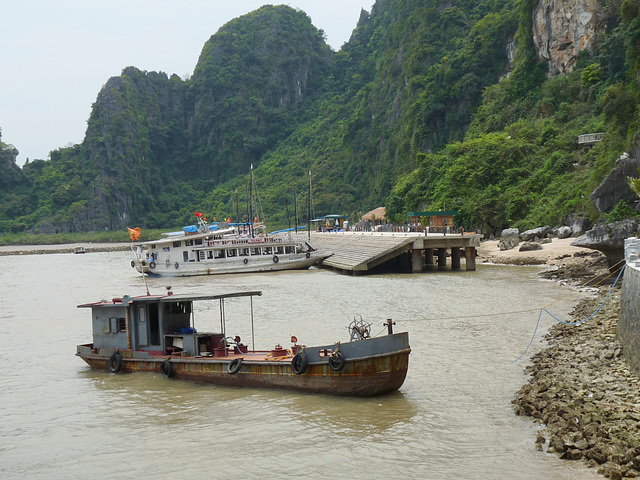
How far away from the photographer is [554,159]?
55.6m

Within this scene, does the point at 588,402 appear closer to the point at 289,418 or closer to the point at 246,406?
the point at 289,418

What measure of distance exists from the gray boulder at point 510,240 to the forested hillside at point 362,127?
2778mm

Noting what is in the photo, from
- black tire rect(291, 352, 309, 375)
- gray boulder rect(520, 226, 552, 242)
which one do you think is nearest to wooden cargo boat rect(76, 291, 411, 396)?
black tire rect(291, 352, 309, 375)

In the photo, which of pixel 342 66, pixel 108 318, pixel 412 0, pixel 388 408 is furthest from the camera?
pixel 342 66

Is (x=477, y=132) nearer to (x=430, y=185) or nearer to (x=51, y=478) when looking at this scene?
(x=430, y=185)

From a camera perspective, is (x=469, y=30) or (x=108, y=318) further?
(x=469, y=30)

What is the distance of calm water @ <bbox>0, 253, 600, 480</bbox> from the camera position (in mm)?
10812

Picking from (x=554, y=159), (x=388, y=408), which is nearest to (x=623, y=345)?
(x=388, y=408)

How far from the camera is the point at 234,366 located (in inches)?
598

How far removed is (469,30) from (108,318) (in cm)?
8866

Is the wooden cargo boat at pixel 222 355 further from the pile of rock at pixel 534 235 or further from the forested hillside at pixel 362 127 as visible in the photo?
the pile of rock at pixel 534 235

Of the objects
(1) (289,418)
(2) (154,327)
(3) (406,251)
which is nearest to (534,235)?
(3) (406,251)

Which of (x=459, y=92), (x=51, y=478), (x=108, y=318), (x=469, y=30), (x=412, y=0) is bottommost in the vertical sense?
(x=51, y=478)

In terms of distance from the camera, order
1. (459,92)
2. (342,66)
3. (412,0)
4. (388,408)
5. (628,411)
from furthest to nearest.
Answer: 1. (342,66)
2. (412,0)
3. (459,92)
4. (388,408)
5. (628,411)
